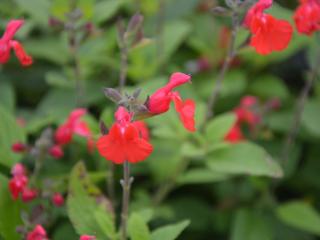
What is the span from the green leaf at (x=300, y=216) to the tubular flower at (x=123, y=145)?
3.99 feet

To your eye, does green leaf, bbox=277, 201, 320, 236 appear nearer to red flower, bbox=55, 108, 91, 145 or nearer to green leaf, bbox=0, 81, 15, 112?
red flower, bbox=55, 108, 91, 145

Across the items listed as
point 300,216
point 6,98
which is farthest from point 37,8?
point 300,216

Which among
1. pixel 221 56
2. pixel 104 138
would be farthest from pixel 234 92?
pixel 104 138

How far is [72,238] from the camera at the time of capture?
2191 mm

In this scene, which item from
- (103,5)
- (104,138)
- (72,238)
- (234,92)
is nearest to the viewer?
(104,138)

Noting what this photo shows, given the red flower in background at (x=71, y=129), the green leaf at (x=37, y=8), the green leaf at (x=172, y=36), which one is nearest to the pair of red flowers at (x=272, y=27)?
the red flower in background at (x=71, y=129)

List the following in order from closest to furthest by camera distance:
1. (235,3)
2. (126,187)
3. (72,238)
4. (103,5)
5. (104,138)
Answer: (104,138)
(126,187)
(235,3)
(72,238)
(103,5)

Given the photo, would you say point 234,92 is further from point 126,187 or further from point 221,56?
point 126,187

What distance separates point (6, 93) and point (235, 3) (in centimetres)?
122

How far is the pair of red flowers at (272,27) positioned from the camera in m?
1.87

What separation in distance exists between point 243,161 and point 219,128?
0.65 feet

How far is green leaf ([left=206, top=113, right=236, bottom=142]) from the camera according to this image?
7.76ft

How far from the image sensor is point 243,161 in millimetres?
2266

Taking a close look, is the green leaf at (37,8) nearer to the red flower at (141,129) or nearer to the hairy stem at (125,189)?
the red flower at (141,129)
